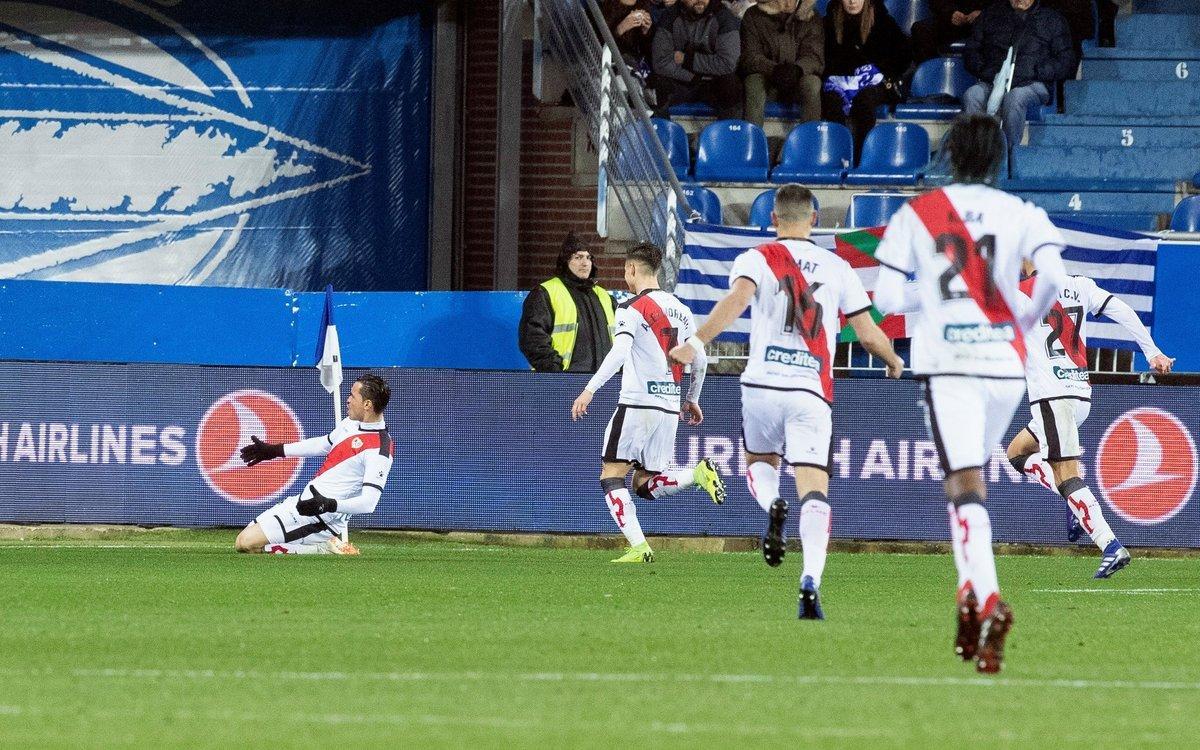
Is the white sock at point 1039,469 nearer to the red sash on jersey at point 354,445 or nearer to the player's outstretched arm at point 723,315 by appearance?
the red sash on jersey at point 354,445

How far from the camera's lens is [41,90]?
2067 centimetres

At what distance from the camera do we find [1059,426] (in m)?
12.9

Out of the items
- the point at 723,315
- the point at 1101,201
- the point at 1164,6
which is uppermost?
the point at 1164,6

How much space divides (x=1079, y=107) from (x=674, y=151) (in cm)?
465

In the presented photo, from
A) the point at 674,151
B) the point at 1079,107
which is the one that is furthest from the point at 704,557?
the point at 1079,107

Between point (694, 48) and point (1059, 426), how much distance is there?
318 inches

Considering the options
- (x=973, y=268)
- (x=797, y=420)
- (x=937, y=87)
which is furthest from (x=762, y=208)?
(x=973, y=268)

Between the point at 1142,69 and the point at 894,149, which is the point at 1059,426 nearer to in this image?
the point at 894,149

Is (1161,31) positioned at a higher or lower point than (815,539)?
higher

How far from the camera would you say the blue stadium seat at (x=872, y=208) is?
1831 centimetres

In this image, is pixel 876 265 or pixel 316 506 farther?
pixel 876 265

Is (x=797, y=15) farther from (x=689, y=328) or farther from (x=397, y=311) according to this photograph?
(x=689, y=328)

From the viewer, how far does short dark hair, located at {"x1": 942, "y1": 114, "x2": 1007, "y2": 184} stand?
736 centimetres

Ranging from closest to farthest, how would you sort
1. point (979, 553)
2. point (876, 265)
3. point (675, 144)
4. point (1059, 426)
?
point (979, 553) → point (1059, 426) → point (876, 265) → point (675, 144)
